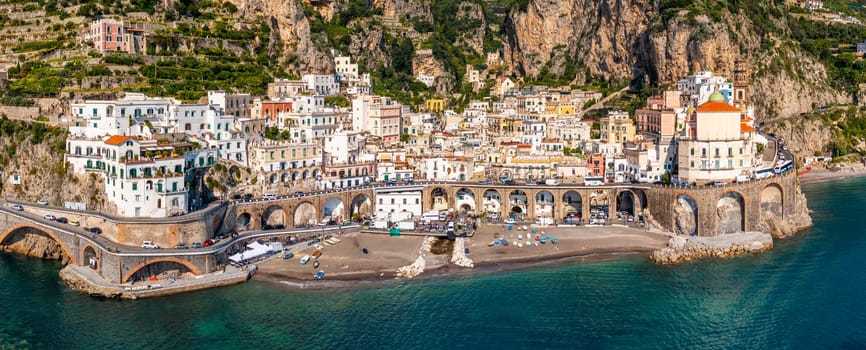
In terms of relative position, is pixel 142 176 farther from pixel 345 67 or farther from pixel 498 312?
pixel 345 67

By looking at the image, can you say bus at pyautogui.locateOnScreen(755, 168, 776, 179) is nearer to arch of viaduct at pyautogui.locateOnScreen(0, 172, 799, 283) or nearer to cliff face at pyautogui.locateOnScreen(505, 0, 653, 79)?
arch of viaduct at pyautogui.locateOnScreen(0, 172, 799, 283)

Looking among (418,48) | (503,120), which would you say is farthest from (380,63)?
(503,120)

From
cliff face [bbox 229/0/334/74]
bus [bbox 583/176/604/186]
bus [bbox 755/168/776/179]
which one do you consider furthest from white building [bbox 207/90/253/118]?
bus [bbox 755/168/776/179]

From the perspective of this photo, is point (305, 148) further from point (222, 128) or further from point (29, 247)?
point (29, 247)

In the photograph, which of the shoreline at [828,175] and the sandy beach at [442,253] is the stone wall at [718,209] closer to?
the sandy beach at [442,253]

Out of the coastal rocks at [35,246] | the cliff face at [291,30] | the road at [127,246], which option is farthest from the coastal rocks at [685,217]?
the cliff face at [291,30]

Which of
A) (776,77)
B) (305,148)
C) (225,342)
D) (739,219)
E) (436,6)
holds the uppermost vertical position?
(436,6)

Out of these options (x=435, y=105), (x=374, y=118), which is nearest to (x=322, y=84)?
(x=374, y=118)
